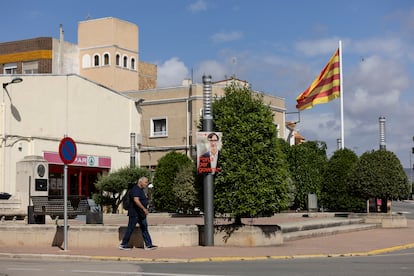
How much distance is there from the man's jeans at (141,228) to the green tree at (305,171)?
18775 millimetres

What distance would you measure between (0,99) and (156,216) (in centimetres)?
1283

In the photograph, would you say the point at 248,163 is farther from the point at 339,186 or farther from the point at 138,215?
the point at 339,186

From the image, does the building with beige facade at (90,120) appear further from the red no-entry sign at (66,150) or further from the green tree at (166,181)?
the red no-entry sign at (66,150)

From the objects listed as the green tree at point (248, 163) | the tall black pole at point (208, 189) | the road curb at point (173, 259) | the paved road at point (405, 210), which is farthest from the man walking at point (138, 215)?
the paved road at point (405, 210)

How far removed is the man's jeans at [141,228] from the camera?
53.0 ft

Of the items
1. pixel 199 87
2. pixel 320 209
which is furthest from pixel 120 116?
pixel 320 209

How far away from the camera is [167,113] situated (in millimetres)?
49625

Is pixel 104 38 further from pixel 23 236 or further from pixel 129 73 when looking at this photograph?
pixel 23 236

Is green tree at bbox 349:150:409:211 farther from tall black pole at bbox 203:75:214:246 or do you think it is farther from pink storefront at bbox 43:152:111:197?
pink storefront at bbox 43:152:111:197

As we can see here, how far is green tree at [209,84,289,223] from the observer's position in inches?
663

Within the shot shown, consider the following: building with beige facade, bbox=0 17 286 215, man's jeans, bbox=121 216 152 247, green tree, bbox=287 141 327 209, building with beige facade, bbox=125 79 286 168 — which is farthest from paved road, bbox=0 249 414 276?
building with beige facade, bbox=125 79 286 168

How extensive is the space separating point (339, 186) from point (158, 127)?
20.3 m

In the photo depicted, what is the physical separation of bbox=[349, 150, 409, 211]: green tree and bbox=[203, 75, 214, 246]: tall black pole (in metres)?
11.1

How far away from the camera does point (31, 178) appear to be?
92.4ft
